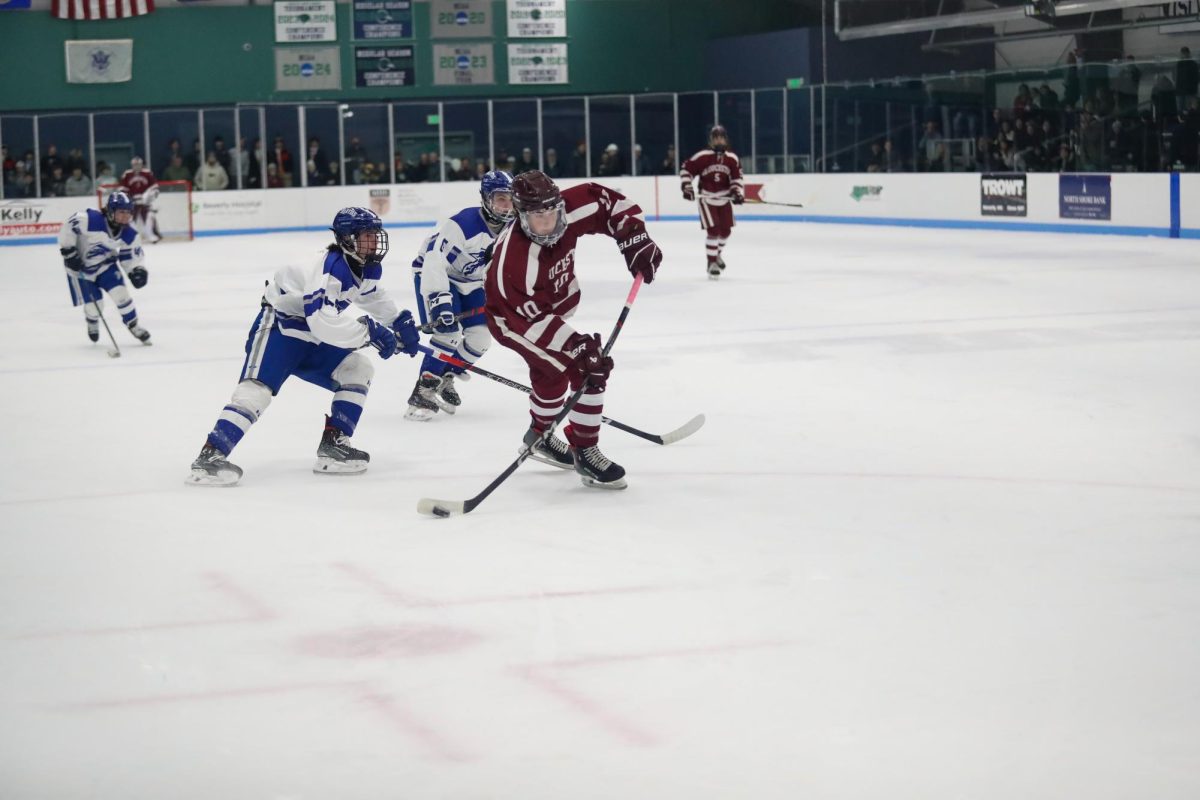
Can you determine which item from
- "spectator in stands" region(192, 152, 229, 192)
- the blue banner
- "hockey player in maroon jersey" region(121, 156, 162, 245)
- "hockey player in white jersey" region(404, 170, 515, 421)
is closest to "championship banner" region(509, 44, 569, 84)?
"spectator in stands" region(192, 152, 229, 192)

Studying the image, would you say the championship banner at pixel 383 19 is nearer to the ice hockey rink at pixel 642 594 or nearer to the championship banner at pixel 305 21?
the championship banner at pixel 305 21

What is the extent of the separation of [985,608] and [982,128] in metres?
15.7

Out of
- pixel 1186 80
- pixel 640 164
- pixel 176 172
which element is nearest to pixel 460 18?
pixel 640 164

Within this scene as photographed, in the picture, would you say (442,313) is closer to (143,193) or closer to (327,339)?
(327,339)

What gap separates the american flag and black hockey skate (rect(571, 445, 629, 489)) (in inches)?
781

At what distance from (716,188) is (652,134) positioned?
11490 mm

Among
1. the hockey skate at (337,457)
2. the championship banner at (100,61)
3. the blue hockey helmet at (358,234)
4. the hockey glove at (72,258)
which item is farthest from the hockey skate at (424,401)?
the championship banner at (100,61)

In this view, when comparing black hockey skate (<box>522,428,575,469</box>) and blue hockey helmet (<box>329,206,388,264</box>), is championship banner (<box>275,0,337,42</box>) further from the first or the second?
black hockey skate (<box>522,428,575,469</box>)

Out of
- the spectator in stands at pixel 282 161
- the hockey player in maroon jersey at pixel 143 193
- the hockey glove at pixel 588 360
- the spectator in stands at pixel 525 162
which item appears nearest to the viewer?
the hockey glove at pixel 588 360

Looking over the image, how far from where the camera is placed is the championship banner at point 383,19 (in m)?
23.1

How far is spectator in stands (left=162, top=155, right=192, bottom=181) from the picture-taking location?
21891 mm

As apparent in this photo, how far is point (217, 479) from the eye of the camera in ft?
17.0

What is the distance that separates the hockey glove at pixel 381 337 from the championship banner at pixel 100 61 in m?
19.3

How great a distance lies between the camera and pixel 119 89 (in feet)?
75.0
